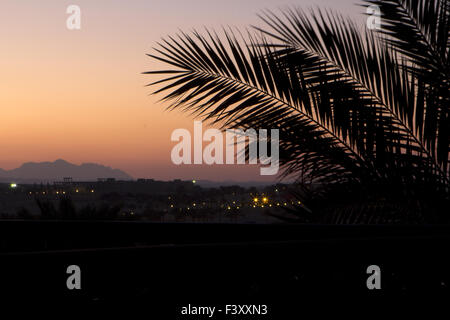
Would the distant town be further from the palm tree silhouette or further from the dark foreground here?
the dark foreground

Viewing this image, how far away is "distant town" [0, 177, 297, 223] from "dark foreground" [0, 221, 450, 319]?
5340mm

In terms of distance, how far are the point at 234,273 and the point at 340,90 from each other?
2.56m

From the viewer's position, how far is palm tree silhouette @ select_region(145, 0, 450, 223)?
327 centimetres

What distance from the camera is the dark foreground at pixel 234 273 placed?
911 millimetres

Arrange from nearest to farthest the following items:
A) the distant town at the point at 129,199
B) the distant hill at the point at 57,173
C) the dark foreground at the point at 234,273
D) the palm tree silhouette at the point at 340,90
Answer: the dark foreground at the point at 234,273 → the palm tree silhouette at the point at 340,90 → the distant town at the point at 129,199 → the distant hill at the point at 57,173

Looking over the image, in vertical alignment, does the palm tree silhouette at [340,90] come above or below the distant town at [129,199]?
above

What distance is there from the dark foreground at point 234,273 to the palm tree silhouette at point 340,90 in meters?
2.18

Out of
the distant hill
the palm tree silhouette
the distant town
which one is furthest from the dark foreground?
the distant hill

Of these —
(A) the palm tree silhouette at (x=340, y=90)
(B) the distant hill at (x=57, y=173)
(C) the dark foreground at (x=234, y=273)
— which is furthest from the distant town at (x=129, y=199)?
(C) the dark foreground at (x=234, y=273)

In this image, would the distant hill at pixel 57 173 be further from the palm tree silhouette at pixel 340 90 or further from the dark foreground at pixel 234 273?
the dark foreground at pixel 234 273

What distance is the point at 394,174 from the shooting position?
10.5 feet

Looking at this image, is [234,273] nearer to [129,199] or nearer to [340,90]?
[340,90]

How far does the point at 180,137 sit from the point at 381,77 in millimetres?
1513
